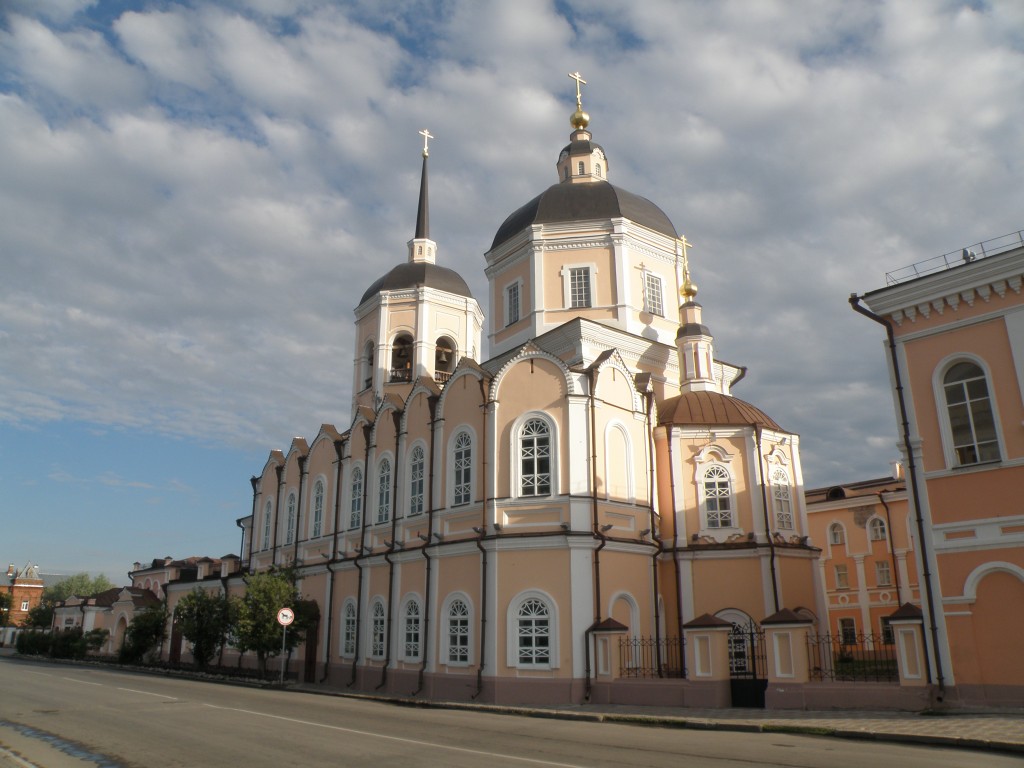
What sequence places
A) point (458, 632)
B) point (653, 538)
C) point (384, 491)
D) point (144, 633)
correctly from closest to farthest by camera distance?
point (458, 632) → point (653, 538) → point (384, 491) → point (144, 633)

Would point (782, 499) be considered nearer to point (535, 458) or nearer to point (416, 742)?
point (535, 458)

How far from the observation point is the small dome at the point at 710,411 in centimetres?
2377

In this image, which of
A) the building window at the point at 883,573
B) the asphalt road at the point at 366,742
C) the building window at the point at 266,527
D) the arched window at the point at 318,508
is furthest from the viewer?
the building window at the point at 266,527

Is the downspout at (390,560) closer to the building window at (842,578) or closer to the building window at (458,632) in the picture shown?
the building window at (458,632)

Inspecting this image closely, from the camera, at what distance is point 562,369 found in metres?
21.3

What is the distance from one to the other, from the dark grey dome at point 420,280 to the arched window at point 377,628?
13.8 metres

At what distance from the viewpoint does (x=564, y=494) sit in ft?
66.7

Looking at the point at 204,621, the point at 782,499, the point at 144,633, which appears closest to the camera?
the point at 782,499

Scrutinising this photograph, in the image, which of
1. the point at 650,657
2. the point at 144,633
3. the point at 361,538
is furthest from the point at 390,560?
the point at 144,633

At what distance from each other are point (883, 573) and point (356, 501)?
72.6ft

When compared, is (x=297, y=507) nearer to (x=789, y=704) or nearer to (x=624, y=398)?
(x=624, y=398)

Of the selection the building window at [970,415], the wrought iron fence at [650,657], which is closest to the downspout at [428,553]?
the wrought iron fence at [650,657]

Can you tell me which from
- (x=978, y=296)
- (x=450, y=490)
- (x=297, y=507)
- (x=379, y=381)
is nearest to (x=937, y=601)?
(x=978, y=296)

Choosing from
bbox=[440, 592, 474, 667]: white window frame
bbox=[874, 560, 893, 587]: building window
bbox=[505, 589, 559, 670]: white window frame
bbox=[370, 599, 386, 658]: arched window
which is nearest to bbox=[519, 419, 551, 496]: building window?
bbox=[505, 589, 559, 670]: white window frame
